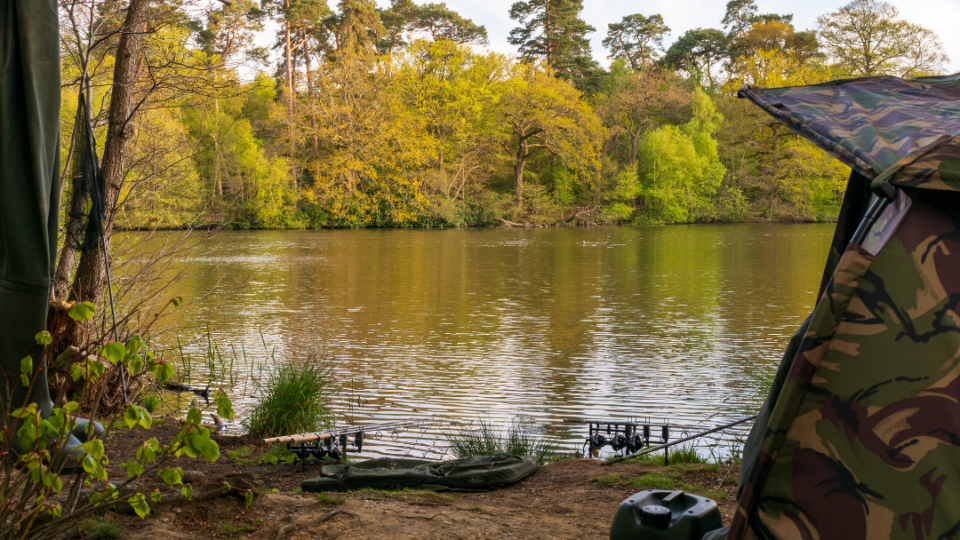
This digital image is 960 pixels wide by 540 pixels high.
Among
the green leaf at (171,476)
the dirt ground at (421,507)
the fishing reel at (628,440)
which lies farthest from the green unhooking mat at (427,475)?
the green leaf at (171,476)

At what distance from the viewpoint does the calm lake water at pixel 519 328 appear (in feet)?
25.8

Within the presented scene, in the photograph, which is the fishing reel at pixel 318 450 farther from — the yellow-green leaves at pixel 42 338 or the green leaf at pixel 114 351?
the yellow-green leaves at pixel 42 338

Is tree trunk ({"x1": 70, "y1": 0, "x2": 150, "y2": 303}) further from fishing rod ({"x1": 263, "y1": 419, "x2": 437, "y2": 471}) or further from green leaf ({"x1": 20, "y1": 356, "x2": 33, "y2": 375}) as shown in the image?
green leaf ({"x1": 20, "y1": 356, "x2": 33, "y2": 375})

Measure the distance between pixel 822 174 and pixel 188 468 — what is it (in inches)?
1685

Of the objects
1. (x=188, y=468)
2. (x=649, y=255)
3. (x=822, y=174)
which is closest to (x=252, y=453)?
(x=188, y=468)

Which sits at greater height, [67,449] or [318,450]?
[67,449]

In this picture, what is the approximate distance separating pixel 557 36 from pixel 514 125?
8851mm

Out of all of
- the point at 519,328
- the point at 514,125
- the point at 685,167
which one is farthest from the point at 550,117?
the point at 519,328

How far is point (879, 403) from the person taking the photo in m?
2.00

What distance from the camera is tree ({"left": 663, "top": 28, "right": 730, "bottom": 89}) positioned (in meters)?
50.9

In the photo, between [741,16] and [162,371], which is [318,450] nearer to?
[162,371]

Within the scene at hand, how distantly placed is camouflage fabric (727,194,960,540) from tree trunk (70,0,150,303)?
225 inches

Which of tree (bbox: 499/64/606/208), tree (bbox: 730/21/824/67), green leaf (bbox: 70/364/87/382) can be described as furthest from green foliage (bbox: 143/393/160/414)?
tree (bbox: 730/21/824/67)

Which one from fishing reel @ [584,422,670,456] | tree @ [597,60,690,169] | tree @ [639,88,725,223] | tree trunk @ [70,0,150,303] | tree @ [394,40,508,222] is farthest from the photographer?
tree @ [639,88,725,223]
